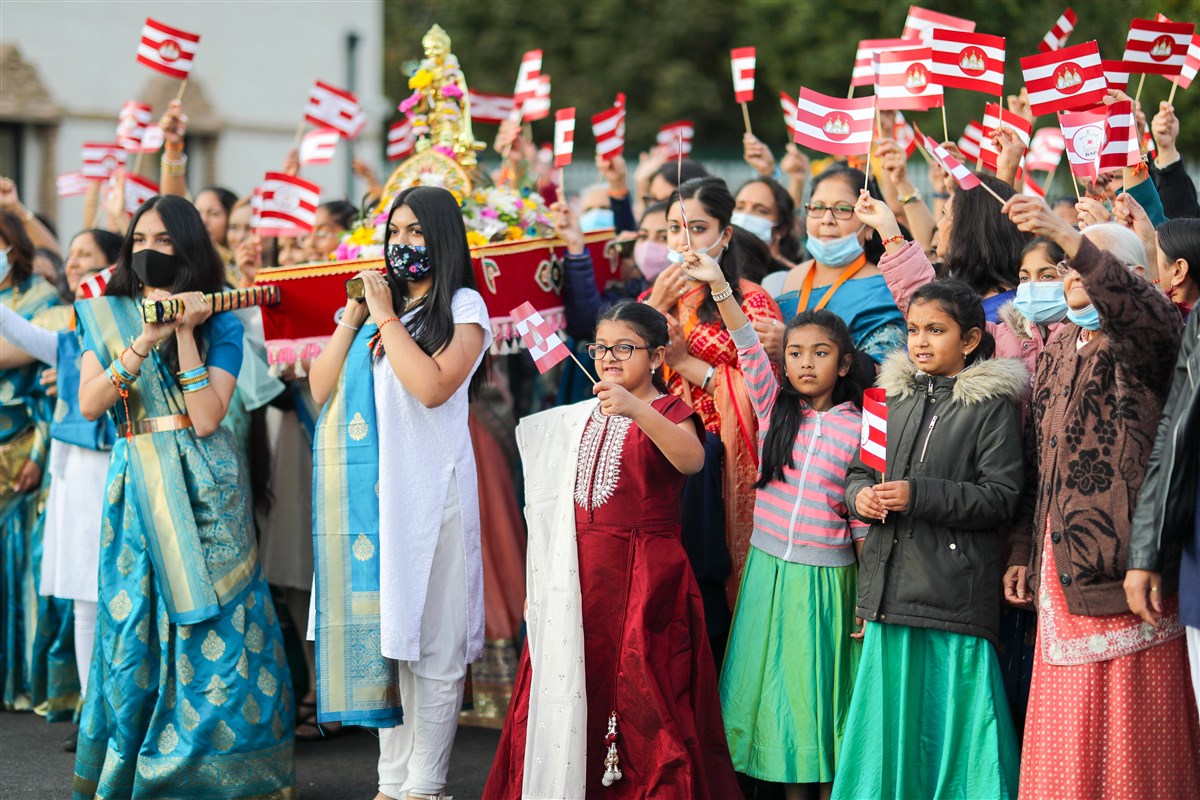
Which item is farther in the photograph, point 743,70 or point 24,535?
point 743,70

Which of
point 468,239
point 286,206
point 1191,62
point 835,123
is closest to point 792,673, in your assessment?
point 835,123

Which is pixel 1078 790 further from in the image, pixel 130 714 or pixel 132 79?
pixel 132 79

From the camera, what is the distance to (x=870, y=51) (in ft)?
20.6

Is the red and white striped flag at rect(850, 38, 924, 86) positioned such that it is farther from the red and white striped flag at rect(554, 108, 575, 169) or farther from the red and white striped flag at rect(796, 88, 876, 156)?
the red and white striped flag at rect(554, 108, 575, 169)

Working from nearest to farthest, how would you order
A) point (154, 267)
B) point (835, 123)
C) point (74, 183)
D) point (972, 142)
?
point (154, 267) < point (835, 123) < point (972, 142) < point (74, 183)

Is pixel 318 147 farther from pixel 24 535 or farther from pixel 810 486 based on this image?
pixel 810 486

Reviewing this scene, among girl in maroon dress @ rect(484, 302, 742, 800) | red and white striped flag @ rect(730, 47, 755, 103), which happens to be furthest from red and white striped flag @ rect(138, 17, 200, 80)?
girl in maroon dress @ rect(484, 302, 742, 800)

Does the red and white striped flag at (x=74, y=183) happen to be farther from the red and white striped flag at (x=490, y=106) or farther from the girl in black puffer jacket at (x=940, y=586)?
the girl in black puffer jacket at (x=940, y=586)

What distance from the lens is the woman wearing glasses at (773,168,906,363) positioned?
205 inches

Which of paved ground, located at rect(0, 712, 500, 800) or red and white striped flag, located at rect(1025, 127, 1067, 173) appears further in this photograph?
red and white striped flag, located at rect(1025, 127, 1067, 173)

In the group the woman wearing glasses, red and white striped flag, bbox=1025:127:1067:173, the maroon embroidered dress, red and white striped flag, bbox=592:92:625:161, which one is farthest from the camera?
red and white striped flag, bbox=1025:127:1067:173

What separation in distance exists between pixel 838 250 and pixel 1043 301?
3.50 feet

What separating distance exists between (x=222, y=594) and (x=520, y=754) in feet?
4.07

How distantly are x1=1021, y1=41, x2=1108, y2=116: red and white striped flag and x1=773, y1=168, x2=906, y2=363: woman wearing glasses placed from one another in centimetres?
80
